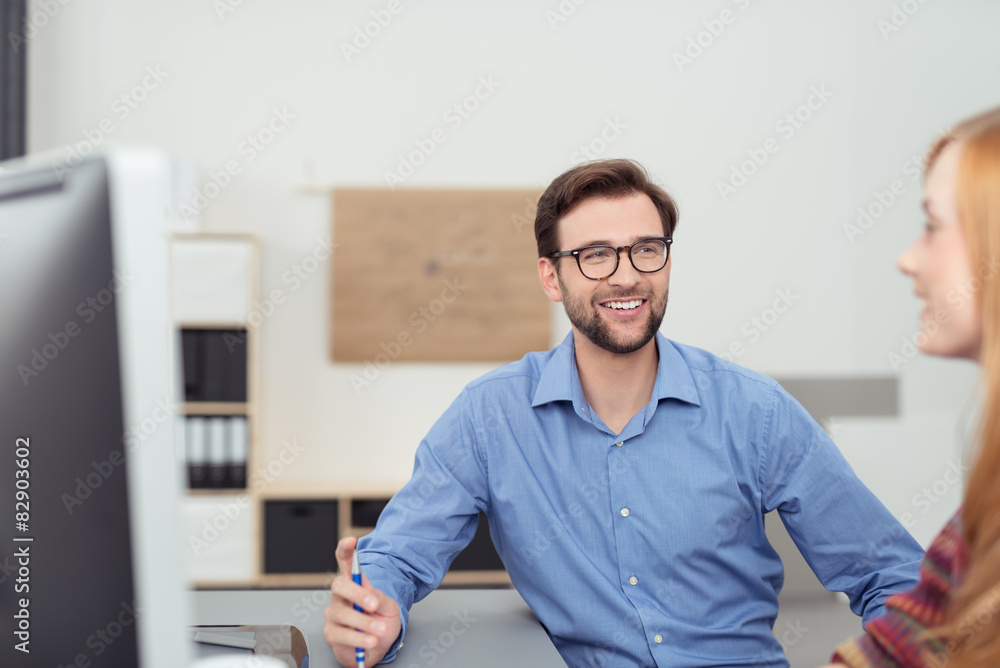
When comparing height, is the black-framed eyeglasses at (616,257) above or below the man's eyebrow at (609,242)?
below

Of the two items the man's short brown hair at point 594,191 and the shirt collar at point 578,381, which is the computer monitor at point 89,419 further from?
the man's short brown hair at point 594,191

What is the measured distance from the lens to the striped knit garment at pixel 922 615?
735 mm

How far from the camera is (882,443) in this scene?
2.35 m

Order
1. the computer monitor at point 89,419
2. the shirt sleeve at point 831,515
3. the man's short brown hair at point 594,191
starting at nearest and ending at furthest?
the computer monitor at point 89,419, the shirt sleeve at point 831,515, the man's short brown hair at point 594,191

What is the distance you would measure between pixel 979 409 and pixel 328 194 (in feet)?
11.1

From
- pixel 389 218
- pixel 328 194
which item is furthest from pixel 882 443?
pixel 328 194

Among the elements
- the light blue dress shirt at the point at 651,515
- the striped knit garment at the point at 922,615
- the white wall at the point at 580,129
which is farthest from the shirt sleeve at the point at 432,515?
the white wall at the point at 580,129

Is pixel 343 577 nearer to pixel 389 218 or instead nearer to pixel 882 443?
pixel 882 443

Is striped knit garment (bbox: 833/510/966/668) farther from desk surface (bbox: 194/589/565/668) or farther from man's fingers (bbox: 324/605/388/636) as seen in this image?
man's fingers (bbox: 324/605/388/636)

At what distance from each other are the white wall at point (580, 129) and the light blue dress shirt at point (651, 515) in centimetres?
233

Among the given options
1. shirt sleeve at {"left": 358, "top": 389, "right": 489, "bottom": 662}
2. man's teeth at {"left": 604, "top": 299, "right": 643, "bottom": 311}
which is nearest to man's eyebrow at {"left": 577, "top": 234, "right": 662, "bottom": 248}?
man's teeth at {"left": 604, "top": 299, "right": 643, "bottom": 311}

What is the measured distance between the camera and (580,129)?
3.74 metres

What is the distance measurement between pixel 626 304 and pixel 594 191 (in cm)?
25

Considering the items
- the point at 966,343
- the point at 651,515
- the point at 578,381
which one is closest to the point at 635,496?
the point at 651,515
